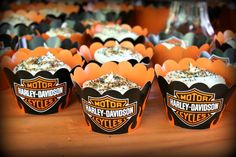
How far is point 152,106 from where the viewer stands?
156cm

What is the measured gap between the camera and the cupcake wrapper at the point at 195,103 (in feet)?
4.29

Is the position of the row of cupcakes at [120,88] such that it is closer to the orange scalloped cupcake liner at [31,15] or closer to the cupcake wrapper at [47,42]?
the cupcake wrapper at [47,42]

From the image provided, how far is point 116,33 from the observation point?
7.01 ft

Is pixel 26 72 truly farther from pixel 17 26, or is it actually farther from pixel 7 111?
pixel 17 26

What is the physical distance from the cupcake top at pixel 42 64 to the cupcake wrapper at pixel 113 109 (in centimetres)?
20

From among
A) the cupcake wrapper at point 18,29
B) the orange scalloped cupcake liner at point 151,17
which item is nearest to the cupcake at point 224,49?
the cupcake wrapper at point 18,29

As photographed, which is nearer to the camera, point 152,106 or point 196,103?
point 196,103

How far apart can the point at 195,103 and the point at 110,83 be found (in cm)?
30

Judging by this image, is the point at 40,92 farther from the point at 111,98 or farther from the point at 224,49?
the point at 224,49

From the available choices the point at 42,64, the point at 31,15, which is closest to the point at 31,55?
the point at 42,64

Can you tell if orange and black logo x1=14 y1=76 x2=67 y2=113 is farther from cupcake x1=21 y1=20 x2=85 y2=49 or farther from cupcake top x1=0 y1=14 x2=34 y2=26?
cupcake top x1=0 y1=14 x2=34 y2=26

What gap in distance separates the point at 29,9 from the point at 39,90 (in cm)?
174

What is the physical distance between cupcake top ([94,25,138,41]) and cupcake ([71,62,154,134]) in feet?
2.24

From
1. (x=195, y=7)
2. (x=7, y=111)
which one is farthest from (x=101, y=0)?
(x=7, y=111)
